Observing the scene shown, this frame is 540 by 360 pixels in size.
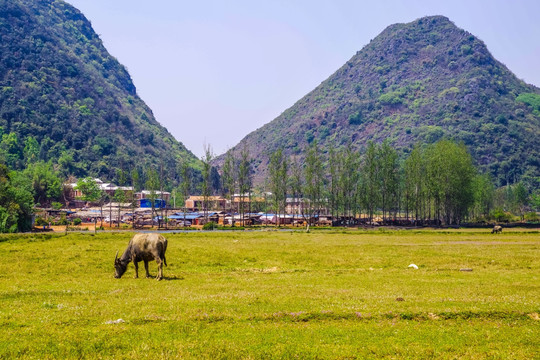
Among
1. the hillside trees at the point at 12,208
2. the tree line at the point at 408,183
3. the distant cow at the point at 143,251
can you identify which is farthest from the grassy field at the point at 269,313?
the tree line at the point at 408,183

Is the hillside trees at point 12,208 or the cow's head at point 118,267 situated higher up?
the hillside trees at point 12,208

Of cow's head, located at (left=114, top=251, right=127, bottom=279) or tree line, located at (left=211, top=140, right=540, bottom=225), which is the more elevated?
tree line, located at (left=211, top=140, right=540, bottom=225)

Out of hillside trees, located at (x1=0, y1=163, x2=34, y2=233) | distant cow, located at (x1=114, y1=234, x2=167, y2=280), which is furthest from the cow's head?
hillside trees, located at (x1=0, y1=163, x2=34, y2=233)

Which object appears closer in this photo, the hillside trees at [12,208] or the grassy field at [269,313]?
the grassy field at [269,313]

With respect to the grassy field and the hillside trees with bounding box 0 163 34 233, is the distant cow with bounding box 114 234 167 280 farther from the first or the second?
the hillside trees with bounding box 0 163 34 233

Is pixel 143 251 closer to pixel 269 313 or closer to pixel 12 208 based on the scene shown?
pixel 269 313

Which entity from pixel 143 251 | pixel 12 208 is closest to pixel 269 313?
pixel 143 251

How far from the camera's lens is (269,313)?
2084 centimetres

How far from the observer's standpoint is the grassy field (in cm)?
1627

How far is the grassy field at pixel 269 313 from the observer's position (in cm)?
1627

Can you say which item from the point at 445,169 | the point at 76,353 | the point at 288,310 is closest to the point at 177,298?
the point at 288,310

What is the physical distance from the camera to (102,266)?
38.9m

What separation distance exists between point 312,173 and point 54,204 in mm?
88248

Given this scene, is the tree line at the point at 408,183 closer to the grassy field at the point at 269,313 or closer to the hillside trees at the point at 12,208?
the hillside trees at the point at 12,208
